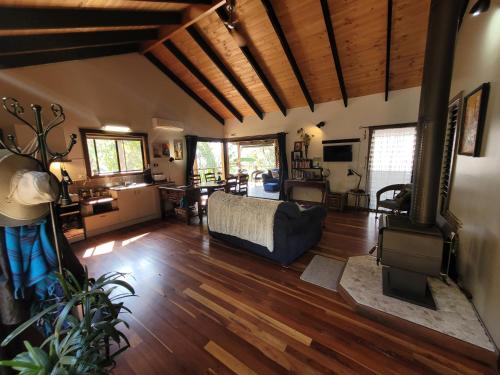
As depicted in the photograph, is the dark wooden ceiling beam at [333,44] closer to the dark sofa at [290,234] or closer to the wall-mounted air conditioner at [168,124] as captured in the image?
the dark sofa at [290,234]

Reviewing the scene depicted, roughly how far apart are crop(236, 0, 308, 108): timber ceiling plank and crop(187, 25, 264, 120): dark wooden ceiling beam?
87cm

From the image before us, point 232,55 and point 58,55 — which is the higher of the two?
point 232,55

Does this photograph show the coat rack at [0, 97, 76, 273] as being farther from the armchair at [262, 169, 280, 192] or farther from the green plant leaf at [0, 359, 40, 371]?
the armchair at [262, 169, 280, 192]

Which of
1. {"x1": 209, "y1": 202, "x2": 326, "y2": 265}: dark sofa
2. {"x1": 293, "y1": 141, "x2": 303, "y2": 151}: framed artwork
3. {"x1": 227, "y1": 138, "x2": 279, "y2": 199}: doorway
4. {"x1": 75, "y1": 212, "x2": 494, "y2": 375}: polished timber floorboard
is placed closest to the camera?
{"x1": 75, "y1": 212, "x2": 494, "y2": 375}: polished timber floorboard

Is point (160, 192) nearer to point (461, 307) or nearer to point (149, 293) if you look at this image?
point (149, 293)

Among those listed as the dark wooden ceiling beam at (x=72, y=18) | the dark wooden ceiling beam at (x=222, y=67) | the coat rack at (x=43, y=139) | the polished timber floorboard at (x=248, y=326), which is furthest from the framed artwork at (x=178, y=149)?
the coat rack at (x=43, y=139)

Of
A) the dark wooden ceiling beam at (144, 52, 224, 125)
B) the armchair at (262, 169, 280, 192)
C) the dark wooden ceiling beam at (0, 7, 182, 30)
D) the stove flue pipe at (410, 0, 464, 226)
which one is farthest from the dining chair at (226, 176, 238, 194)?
the stove flue pipe at (410, 0, 464, 226)

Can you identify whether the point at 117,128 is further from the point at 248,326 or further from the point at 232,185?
the point at 248,326

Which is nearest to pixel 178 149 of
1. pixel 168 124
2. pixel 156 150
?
pixel 156 150

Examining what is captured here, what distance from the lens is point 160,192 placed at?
527 cm

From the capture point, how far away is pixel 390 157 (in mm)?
4961

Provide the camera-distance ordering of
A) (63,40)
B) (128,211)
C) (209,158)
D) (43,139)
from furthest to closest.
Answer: (209,158), (128,211), (63,40), (43,139)

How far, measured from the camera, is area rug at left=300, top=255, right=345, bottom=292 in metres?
2.43

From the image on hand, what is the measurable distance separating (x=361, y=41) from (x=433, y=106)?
8.83 ft
